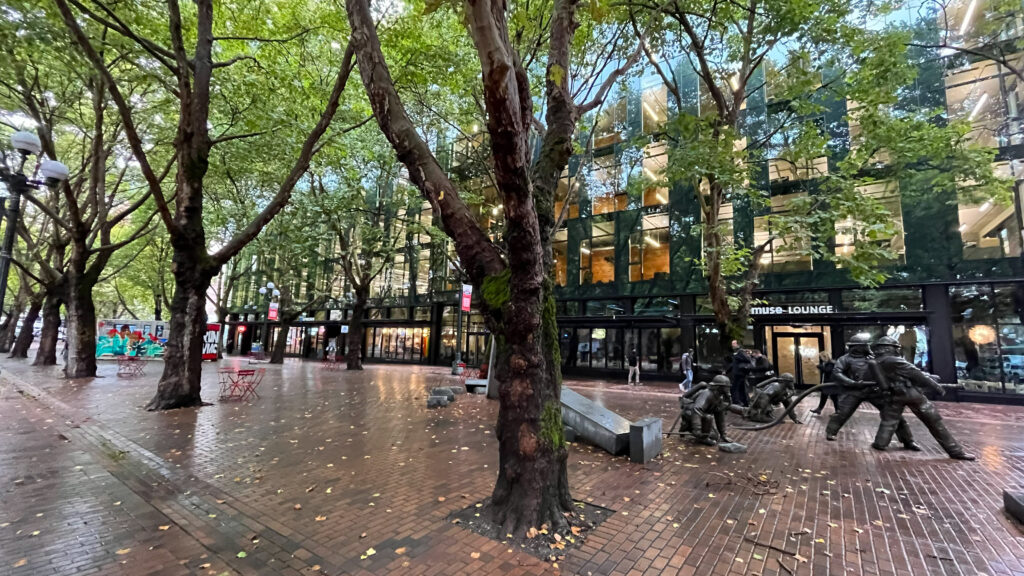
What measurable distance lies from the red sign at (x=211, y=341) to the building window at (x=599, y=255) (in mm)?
21179

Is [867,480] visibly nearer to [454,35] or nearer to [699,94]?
[454,35]

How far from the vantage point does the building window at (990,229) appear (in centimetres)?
1313

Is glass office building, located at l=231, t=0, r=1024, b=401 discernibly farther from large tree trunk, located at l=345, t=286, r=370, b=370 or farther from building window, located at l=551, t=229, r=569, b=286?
large tree trunk, located at l=345, t=286, r=370, b=370

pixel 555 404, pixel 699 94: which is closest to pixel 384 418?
pixel 555 404

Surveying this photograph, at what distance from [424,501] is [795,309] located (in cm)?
1655

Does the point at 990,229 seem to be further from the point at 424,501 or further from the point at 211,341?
the point at 211,341

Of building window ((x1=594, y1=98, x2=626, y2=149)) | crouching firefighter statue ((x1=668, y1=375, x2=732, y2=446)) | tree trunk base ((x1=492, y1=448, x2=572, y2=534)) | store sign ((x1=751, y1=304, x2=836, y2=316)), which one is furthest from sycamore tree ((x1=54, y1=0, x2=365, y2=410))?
store sign ((x1=751, y1=304, x2=836, y2=316))

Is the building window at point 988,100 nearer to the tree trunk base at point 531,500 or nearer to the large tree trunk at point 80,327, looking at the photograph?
the tree trunk base at point 531,500

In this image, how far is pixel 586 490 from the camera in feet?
16.7

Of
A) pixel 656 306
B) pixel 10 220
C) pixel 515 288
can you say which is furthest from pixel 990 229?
pixel 10 220

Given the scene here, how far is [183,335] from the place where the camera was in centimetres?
967

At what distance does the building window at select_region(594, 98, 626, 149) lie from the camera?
68.9 feet

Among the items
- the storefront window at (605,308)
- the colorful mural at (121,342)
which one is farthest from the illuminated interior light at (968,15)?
the colorful mural at (121,342)

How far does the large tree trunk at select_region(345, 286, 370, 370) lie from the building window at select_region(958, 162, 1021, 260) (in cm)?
2293
